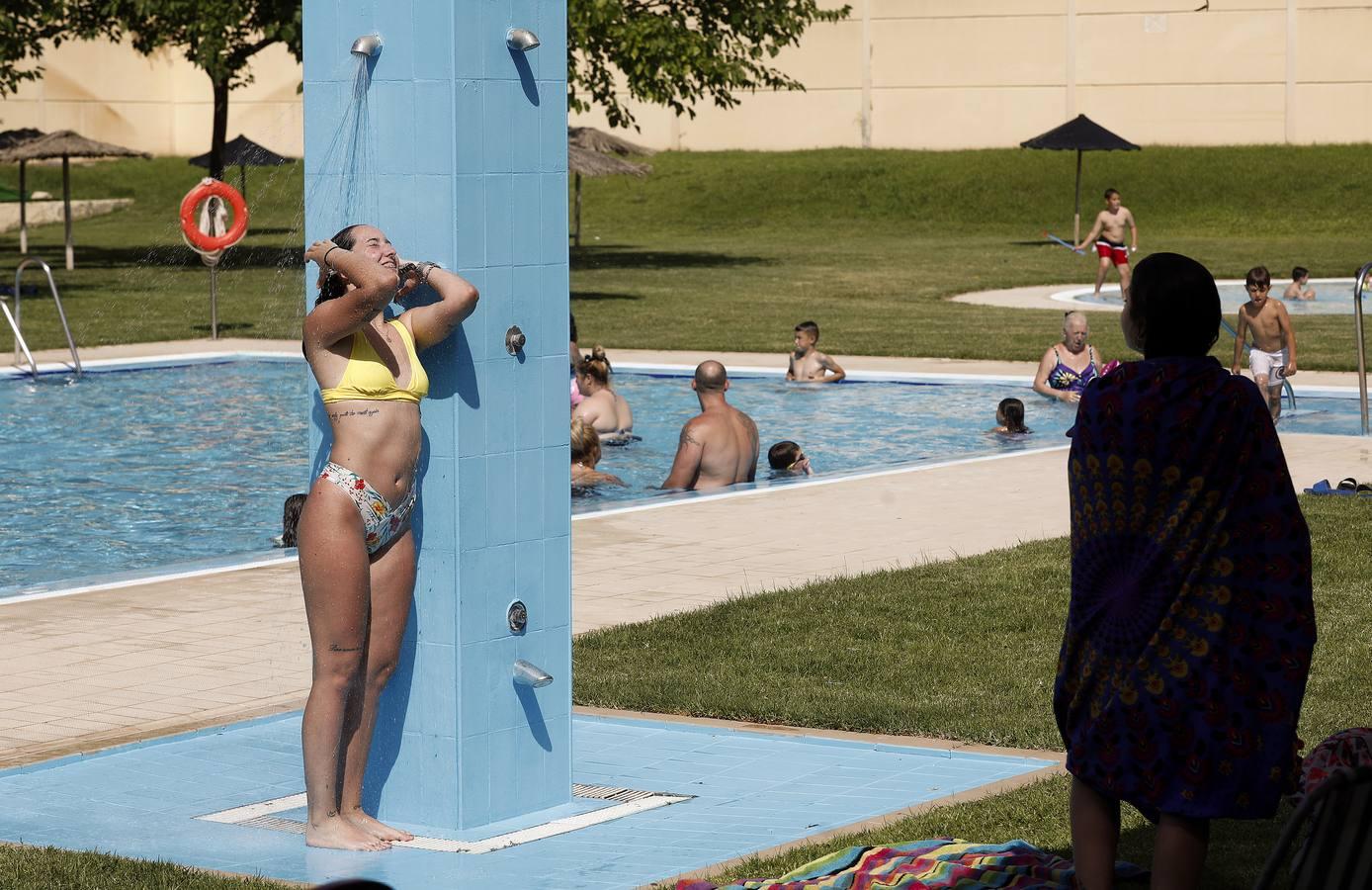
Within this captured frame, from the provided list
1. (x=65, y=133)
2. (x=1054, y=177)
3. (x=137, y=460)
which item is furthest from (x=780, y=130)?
(x=137, y=460)

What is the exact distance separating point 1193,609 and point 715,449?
1000 cm

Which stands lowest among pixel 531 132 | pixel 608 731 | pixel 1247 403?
pixel 608 731

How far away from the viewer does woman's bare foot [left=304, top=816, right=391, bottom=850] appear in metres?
6.28

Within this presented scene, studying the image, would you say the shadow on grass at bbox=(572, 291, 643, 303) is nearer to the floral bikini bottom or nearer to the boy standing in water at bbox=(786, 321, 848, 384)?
the boy standing in water at bbox=(786, 321, 848, 384)

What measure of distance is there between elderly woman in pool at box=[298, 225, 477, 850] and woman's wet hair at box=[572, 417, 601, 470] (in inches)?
357

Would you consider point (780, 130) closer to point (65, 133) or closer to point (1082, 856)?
point (65, 133)

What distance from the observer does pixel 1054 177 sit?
2078 inches

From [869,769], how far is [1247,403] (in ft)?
9.76

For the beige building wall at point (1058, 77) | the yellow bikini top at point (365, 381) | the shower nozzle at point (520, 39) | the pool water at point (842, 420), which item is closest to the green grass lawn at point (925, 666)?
the yellow bikini top at point (365, 381)

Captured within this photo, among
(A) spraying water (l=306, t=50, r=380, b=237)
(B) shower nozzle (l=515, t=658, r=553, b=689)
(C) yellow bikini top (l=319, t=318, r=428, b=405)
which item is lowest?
(B) shower nozzle (l=515, t=658, r=553, b=689)

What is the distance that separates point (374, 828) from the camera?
6.40 m

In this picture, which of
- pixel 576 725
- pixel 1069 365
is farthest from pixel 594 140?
pixel 576 725

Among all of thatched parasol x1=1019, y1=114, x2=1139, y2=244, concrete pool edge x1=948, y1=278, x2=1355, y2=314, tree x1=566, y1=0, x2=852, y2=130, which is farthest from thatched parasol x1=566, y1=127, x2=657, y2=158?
concrete pool edge x1=948, y1=278, x2=1355, y2=314

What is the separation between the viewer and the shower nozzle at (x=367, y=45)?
6344mm
